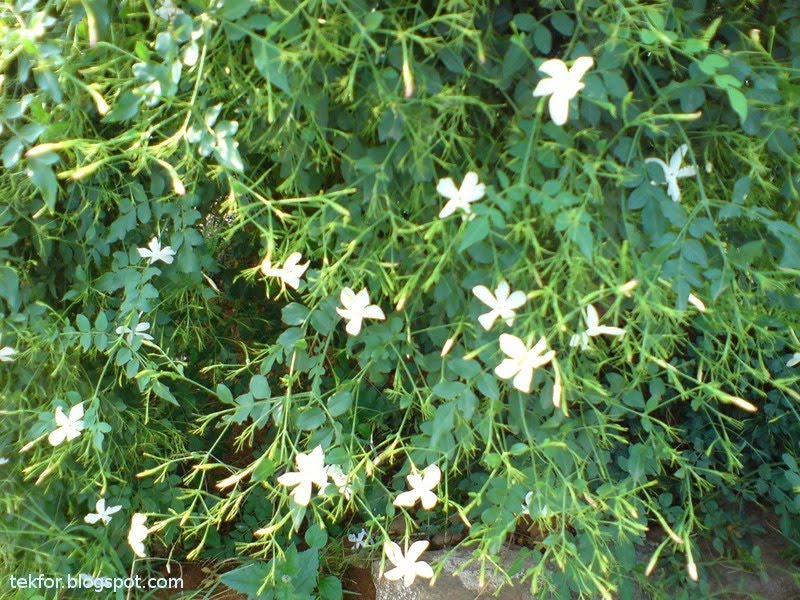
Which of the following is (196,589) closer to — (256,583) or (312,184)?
(256,583)

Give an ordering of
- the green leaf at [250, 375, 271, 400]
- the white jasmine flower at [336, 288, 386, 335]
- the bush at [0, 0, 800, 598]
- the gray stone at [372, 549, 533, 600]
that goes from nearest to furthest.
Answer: the bush at [0, 0, 800, 598] → the white jasmine flower at [336, 288, 386, 335] → the green leaf at [250, 375, 271, 400] → the gray stone at [372, 549, 533, 600]

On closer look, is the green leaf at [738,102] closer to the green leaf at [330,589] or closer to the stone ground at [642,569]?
the stone ground at [642,569]

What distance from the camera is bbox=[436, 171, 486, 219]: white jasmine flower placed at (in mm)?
1052

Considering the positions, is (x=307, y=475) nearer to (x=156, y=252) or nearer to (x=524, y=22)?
(x=156, y=252)

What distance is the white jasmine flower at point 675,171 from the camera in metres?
1.08

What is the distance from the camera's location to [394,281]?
1237mm

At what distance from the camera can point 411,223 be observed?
3.81 ft

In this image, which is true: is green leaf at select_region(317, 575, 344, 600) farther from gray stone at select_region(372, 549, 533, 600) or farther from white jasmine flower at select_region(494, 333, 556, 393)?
white jasmine flower at select_region(494, 333, 556, 393)

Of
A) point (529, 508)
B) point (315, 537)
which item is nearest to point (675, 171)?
point (529, 508)

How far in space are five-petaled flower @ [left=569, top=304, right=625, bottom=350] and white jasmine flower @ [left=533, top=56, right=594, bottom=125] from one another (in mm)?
287

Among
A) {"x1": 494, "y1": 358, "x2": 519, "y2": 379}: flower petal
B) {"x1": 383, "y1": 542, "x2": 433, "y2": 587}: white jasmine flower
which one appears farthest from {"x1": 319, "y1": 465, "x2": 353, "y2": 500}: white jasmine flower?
{"x1": 494, "y1": 358, "x2": 519, "y2": 379}: flower petal

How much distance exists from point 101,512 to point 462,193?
1.10 meters

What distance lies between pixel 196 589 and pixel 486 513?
1022mm

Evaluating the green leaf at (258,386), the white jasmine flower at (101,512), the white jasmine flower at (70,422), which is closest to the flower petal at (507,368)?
the green leaf at (258,386)
